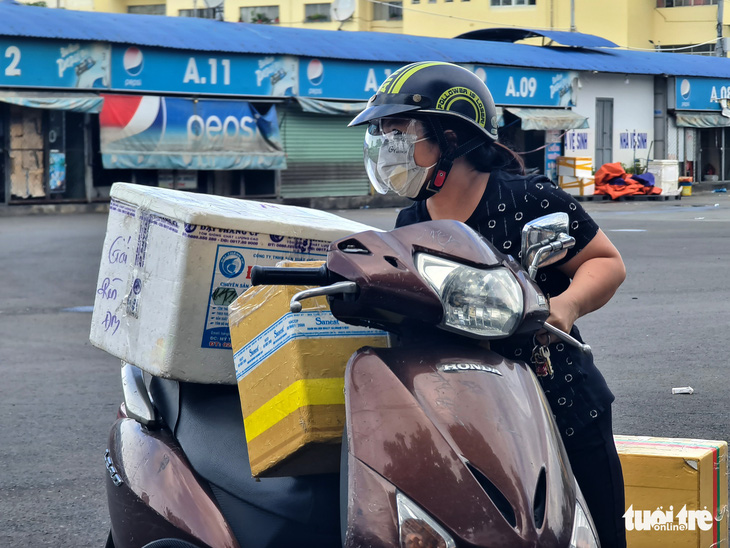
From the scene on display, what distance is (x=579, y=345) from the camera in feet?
7.28

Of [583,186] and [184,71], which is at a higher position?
[184,71]

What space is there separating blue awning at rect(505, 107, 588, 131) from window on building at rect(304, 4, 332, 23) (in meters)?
22.1

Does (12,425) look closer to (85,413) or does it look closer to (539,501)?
(85,413)

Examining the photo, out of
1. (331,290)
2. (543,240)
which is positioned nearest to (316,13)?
(543,240)

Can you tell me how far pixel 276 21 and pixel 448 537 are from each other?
5438 cm

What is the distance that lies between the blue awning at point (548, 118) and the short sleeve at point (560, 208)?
29.1 m

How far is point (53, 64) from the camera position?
2245cm

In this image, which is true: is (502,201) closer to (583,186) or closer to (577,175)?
(583,186)

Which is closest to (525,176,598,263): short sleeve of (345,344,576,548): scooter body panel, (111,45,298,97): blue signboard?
(345,344,576,548): scooter body panel

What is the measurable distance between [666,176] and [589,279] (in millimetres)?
31265

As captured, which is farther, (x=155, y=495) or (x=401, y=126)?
(x=155, y=495)

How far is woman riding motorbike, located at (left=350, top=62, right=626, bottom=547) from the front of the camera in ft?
8.13

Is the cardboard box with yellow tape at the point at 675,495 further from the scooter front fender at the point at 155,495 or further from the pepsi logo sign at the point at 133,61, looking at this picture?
the pepsi logo sign at the point at 133,61

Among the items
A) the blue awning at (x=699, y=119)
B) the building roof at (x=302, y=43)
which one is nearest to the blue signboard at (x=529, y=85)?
the building roof at (x=302, y=43)
